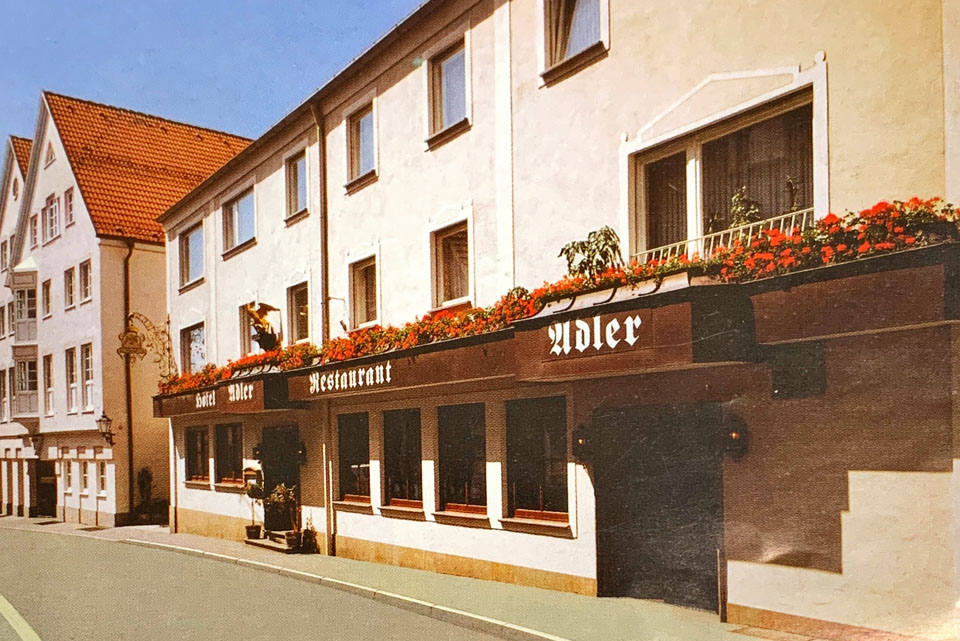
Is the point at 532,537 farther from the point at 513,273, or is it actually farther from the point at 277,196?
the point at 277,196

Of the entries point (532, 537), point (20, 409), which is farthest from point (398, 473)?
point (20, 409)

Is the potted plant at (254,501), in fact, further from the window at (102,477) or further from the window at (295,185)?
the window at (102,477)

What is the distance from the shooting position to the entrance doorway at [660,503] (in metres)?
9.39

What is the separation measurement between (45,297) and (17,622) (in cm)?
2622

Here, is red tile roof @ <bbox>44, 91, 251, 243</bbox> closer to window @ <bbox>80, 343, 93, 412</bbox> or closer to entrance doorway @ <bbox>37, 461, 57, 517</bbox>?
window @ <bbox>80, 343, 93, 412</bbox>

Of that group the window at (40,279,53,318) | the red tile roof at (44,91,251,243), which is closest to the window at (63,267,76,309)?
the window at (40,279,53,318)

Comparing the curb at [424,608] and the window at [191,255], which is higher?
the window at [191,255]

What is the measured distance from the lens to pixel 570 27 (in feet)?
38.3

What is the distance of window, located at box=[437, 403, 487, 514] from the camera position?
13.0 m

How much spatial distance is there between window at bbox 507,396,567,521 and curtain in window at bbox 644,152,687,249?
2.51 metres

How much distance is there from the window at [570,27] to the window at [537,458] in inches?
169

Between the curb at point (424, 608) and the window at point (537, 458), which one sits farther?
the window at point (537, 458)

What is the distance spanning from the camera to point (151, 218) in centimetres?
3002

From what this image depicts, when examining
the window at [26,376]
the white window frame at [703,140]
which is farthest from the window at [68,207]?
the white window frame at [703,140]
